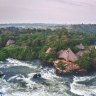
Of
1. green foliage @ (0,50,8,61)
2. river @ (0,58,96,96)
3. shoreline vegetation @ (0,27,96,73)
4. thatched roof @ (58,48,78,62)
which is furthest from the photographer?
green foliage @ (0,50,8,61)

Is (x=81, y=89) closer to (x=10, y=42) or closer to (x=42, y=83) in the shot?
(x=42, y=83)

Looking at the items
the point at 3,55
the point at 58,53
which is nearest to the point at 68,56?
the point at 58,53

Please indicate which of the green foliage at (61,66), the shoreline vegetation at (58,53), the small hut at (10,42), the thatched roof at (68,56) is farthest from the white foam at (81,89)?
the small hut at (10,42)

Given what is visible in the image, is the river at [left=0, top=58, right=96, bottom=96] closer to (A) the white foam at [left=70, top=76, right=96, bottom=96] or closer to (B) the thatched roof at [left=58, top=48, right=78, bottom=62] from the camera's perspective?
(A) the white foam at [left=70, top=76, right=96, bottom=96]

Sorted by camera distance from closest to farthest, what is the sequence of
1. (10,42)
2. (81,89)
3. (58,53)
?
(81,89)
(58,53)
(10,42)

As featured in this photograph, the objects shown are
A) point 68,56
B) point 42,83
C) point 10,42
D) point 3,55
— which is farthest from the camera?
point 10,42

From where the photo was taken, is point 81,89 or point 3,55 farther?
point 3,55

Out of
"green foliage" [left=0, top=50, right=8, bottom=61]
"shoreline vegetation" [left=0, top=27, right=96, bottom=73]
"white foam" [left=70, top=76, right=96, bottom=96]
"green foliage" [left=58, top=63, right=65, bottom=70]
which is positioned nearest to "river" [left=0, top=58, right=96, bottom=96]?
"white foam" [left=70, top=76, right=96, bottom=96]

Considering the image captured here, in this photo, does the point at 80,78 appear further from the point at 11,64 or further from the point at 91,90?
the point at 11,64
